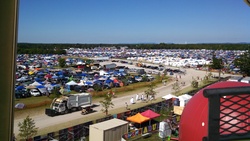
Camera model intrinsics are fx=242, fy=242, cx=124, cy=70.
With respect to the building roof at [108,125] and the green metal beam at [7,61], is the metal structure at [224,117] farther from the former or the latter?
the building roof at [108,125]

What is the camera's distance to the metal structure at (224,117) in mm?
1198

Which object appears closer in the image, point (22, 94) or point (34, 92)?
point (22, 94)

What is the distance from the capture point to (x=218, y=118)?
1.23 metres

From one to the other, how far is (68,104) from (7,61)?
799 inches

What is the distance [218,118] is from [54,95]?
24.7 m

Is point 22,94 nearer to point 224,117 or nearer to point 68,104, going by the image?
point 68,104

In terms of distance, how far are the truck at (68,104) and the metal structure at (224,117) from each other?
65.1 ft

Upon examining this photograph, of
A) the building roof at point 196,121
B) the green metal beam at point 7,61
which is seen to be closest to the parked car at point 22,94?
the building roof at point 196,121

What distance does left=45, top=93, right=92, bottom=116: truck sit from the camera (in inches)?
789

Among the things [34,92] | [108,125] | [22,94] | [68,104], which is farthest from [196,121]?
[34,92]

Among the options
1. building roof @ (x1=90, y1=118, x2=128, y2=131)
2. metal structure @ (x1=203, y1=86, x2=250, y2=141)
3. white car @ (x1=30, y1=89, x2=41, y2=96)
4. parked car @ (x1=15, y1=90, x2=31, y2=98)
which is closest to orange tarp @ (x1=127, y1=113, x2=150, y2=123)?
building roof @ (x1=90, y1=118, x2=128, y2=131)

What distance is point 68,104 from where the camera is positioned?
20625mm

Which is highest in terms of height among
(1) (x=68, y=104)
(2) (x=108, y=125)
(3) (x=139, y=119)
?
(2) (x=108, y=125)

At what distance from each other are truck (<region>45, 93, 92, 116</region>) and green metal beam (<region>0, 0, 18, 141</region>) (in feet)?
64.9
